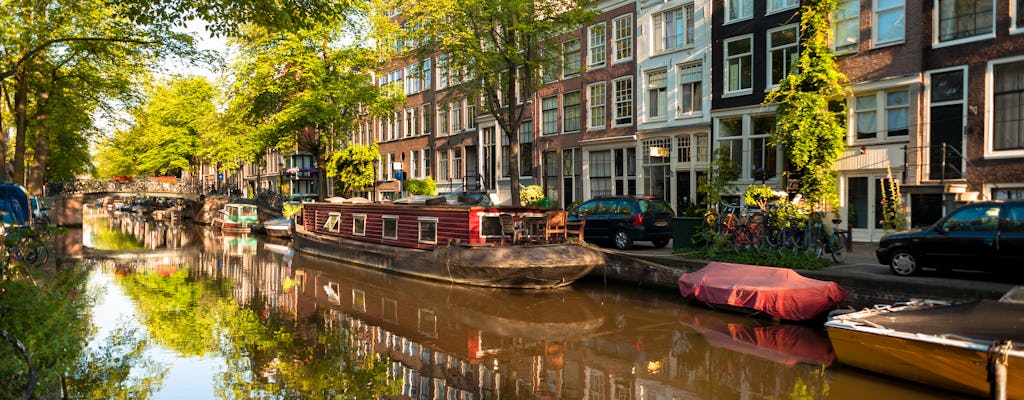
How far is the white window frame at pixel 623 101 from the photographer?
28625mm

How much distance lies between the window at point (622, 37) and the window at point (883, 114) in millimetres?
10218

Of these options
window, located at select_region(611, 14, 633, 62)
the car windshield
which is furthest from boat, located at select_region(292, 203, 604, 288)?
window, located at select_region(611, 14, 633, 62)

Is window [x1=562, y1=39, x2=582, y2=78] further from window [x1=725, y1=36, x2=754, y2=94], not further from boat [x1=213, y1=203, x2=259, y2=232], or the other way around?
boat [x1=213, y1=203, x2=259, y2=232]

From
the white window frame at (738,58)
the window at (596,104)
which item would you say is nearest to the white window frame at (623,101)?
the window at (596,104)

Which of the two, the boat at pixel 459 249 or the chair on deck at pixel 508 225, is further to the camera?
the chair on deck at pixel 508 225

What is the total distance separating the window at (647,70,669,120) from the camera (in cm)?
2734

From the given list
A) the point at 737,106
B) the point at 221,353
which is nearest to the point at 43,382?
the point at 221,353

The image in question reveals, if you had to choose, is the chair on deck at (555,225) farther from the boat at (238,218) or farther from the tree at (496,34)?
the boat at (238,218)

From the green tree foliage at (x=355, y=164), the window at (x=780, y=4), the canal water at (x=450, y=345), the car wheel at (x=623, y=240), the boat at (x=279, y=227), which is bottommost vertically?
the canal water at (x=450, y=345)

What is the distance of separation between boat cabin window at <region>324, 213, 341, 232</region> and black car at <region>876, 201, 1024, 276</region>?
18.0m

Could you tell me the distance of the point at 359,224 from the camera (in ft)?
77.4

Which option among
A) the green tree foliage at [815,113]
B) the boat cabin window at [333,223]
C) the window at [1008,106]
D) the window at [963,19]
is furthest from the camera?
the boat cabin window at [333,223]

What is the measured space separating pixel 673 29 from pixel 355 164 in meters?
21.7

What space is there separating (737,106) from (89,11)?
21361 millimetres
